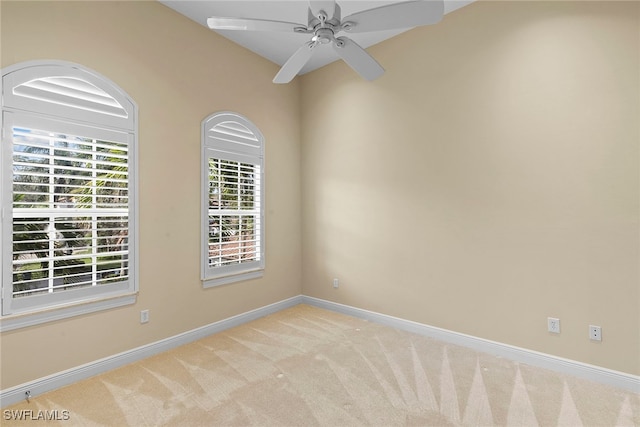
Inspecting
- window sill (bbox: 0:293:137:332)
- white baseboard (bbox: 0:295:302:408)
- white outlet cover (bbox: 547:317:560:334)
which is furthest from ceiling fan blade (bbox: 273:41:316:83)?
white outlet cover (bbox: 547:317:560:334)

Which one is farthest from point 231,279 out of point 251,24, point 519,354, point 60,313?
point 519,354

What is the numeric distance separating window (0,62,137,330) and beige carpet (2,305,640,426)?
0.73 m

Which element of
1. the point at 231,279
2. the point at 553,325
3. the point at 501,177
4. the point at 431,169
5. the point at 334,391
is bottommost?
the point at 334,391

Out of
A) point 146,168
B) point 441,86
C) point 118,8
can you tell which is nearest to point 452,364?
point 441,86

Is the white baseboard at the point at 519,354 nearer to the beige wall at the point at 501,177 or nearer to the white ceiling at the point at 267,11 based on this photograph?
the beige wall at the point at 501,177

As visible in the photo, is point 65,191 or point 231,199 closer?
point 65,191

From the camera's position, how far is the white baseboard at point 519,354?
228 centimetres

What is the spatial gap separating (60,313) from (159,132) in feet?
5.47

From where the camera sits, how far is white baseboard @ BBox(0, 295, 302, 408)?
2.12 metres

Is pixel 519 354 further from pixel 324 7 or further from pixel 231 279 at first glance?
pixel 324 7

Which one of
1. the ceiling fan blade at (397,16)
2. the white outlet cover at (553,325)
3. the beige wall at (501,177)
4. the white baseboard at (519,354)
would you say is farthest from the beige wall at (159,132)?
the white outlet cover at (553,325)

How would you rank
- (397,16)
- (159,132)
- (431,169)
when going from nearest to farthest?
(397,16), (159,132), (431,169)

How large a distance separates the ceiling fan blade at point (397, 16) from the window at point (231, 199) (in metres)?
2.02

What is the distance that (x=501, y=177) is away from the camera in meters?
2.78
